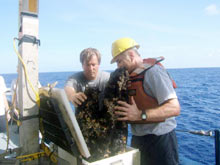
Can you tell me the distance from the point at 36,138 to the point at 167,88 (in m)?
1.37

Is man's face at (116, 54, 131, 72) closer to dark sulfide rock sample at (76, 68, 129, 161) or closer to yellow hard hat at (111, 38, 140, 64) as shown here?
yellow hard hat at (111, 38, 140, 64)

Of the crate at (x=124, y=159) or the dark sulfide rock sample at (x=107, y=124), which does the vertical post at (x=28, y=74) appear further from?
the crate at (x=124, y=159)

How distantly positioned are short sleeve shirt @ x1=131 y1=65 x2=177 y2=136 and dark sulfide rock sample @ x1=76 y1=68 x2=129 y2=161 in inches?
10.8

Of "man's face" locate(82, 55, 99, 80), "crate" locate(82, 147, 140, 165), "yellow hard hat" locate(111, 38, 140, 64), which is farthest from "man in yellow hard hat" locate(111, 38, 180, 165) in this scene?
"man's face" locate(82, 55, 99, 80)

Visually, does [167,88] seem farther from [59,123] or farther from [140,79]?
[59,123]

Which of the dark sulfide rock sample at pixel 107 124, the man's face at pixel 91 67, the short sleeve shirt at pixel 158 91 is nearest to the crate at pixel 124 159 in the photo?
the dark sulfide rock sample at pixel 107 124

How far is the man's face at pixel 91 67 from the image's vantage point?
2.71m

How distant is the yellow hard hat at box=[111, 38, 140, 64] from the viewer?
2213 millimetres

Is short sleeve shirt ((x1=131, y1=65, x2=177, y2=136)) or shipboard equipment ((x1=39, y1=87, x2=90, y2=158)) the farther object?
short sleeve shirt ((x1=131, y1=65, x2=177, y2=136))

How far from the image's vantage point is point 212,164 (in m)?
7.29

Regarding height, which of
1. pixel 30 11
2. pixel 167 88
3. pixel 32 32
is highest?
pixel 30 11

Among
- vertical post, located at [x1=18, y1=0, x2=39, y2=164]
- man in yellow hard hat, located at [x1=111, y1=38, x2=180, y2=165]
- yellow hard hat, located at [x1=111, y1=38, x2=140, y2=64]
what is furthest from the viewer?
yellow hard hat, located at [x1=111, y1=38, x2=140, y2=64]

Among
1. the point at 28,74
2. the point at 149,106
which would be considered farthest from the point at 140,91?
the point at 28,74

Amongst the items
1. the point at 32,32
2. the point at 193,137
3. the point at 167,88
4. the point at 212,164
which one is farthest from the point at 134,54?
the point at 193,137
